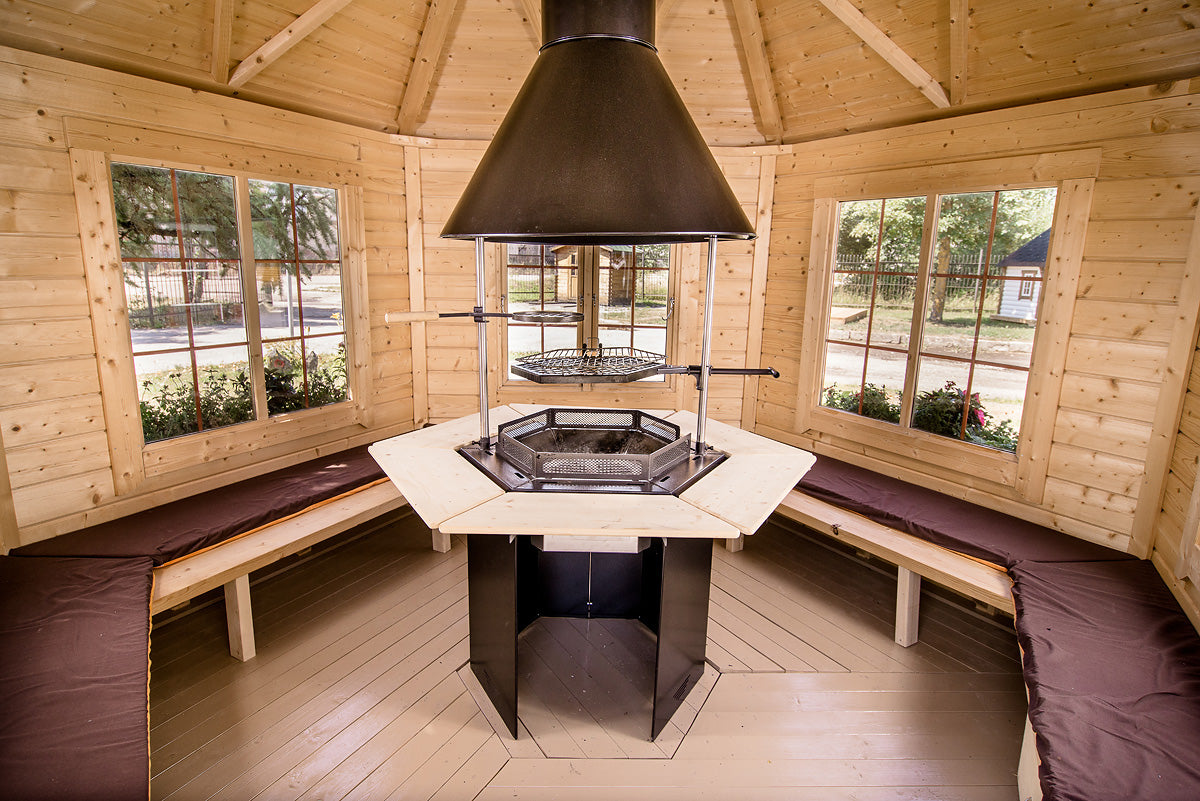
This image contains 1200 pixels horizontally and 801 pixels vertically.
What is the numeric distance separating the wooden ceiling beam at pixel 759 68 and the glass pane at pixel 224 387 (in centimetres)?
309

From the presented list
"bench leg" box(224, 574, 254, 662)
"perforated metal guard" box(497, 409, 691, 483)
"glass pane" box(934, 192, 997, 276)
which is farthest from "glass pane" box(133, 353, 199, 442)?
"glass pane" box(934, 192, 997, 276)

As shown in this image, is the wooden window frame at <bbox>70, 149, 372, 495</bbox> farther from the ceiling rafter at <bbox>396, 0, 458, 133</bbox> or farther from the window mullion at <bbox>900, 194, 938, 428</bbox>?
the window mullion at <bbox>900, 194, 938, 428</bbox>

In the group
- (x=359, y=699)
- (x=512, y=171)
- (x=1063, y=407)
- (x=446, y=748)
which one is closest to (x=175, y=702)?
(x=359, y=699)

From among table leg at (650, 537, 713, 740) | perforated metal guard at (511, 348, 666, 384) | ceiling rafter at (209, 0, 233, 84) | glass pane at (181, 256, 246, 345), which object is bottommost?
table leg at (650, 537, 713, 740)

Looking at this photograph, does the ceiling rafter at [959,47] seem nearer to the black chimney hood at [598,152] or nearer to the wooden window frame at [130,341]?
the black chimney hood at [598,152]

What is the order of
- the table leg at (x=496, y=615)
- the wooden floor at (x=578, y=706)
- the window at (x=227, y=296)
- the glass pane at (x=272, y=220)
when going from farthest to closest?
1. the glass pane at (x=272, y=220)
2. the window at (x=227, y=296)
3. the table leg at (x=496, y=615)
4. the wooden floor at (x=578, y=706)

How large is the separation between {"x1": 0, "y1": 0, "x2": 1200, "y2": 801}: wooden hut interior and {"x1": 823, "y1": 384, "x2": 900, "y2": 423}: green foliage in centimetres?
2

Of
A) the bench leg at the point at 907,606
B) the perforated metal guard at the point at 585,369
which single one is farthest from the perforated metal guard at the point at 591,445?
the bench leg at the point at 907,606

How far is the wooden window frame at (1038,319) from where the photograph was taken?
2602 mm

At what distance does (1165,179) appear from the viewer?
91.9 inches

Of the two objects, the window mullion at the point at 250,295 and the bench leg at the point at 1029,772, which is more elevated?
the window mullion at the point at 250,295

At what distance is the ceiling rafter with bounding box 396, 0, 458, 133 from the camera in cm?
322

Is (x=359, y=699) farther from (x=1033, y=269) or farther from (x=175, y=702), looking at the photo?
(x=1033, y=269)

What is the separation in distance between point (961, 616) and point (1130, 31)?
8.28ft
